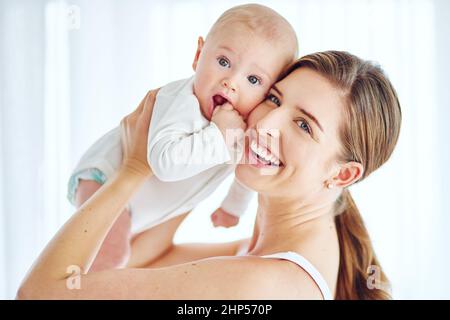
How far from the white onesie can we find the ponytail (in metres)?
0.22

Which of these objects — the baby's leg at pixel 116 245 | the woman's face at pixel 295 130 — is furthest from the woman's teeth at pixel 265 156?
the baby's leg at pixel 116 245

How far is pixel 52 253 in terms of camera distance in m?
0.87

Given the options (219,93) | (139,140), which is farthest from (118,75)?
(219,93)

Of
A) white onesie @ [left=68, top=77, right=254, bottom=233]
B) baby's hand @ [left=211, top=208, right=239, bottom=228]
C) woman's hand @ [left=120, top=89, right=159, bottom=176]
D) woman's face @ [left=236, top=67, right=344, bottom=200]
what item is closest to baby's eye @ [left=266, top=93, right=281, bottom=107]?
woman's face @ [left=236, top=67, right=344, bottom=200]

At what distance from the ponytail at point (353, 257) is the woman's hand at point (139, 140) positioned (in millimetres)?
418

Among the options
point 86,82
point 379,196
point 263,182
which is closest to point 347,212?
point 263,182

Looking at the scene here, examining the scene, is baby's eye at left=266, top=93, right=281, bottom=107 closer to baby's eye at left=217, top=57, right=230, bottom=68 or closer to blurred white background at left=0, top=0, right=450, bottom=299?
baby's eye at left=217, top=57, right=230, bottom=68

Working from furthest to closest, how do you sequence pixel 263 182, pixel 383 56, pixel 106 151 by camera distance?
pixel 383 56 < pixel 106 151 < pixel 263 182

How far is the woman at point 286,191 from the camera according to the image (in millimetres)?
864

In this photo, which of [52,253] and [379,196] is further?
[379,196]

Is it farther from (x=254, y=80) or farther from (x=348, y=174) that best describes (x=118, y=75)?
(x=348, y=174)
